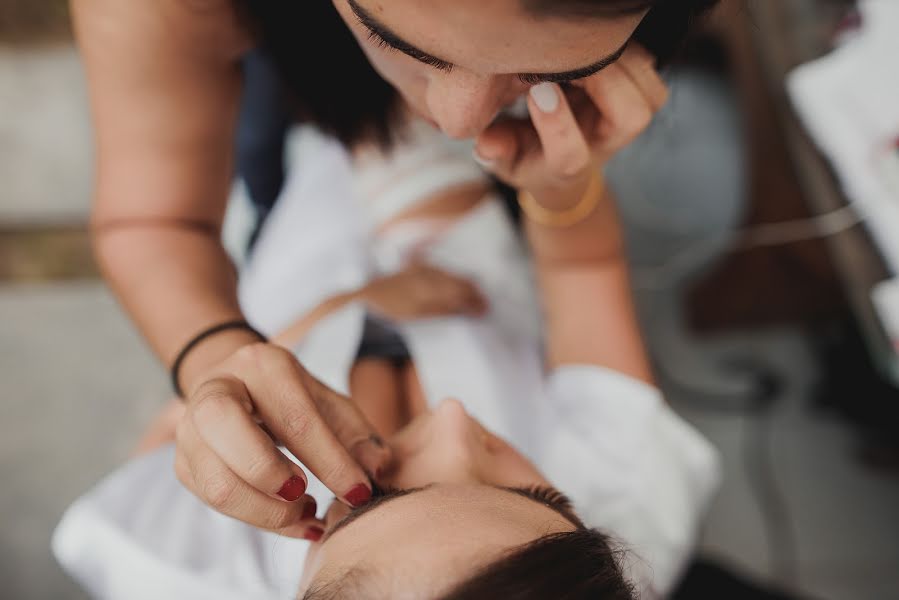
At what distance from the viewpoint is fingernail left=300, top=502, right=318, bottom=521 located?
61cm

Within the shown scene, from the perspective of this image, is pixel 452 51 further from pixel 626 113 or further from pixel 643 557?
pixel 643 557

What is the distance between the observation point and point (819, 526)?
1400 mm

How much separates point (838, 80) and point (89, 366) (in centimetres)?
149

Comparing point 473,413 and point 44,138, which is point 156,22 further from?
point 44,138

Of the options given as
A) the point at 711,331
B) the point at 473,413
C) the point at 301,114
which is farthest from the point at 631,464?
the point at 711,331

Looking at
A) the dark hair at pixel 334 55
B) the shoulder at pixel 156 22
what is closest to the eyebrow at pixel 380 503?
the dark hair at pixel 334 55

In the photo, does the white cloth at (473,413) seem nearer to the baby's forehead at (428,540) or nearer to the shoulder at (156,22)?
the baby's forehead at (428,540)

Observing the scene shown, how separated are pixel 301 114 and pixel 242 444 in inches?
25.1

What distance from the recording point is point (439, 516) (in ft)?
1.87

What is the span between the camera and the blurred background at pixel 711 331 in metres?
1.34

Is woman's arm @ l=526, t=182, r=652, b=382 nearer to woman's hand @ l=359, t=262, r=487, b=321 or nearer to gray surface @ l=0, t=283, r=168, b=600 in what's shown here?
woman's hand @ l=359, t=262, r=487, b=321

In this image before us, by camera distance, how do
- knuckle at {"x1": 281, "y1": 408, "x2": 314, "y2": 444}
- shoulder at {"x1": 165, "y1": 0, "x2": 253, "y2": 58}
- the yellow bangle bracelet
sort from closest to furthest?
knuckle at {"x1": 281, "y1": 408, "x2": 314, "y2": 444}, shoulder at {"x1": 165, "y1": 0, "x2": 253, "y2": 58}, the yellow bangle bracelet

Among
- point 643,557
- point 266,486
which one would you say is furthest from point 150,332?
point 643,557

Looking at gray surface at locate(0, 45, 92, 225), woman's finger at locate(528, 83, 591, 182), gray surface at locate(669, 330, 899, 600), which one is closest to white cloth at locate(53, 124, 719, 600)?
woman's finger at locate(528, 83, 591, 182)
